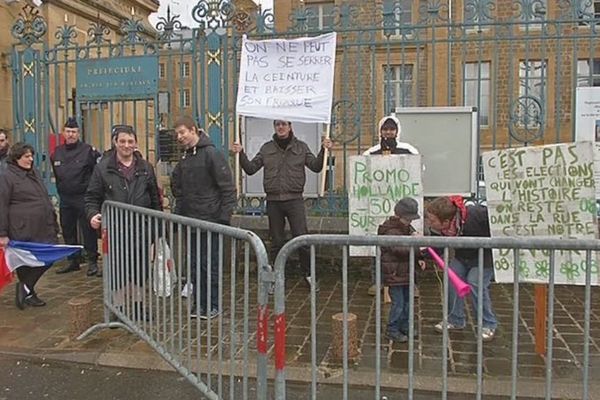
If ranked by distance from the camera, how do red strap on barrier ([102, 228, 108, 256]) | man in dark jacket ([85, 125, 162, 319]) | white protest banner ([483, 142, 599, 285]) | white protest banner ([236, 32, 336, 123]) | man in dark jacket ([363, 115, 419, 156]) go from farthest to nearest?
white protest banner ([236, 32, 336, 123]) < man in dark jacket ([363, 115, 419, 156]) < man in dark jacket ([85, 125, 162, 319]) < red strap on barrier ([102, 228, 108, 256]) < white protest banner ([483, 142, 599, 285])

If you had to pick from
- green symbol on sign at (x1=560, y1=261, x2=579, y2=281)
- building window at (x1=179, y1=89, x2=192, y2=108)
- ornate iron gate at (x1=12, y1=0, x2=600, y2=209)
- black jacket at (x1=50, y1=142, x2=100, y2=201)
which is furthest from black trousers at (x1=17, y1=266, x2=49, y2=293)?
green symbol on sign at (x1=560, y1=261, x2=579, y2=281)

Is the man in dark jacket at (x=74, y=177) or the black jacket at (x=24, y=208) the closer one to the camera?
the black jacket at (x=24, y=208)

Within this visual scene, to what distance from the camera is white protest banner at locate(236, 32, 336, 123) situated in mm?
6316

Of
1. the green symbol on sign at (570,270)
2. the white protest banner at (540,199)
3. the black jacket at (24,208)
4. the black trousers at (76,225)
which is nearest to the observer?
the green symbol on sign at (570,270)

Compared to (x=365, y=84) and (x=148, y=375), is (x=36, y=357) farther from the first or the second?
(x=365, y=84)

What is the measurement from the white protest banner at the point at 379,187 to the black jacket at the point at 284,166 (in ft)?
1.94

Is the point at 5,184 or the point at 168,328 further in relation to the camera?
the point at 5,184

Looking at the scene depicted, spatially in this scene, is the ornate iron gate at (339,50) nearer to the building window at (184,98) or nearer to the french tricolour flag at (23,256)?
the building window at (184,98)

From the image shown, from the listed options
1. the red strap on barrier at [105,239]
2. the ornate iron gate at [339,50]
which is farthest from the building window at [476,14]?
the red strap on barrier at [105,239]

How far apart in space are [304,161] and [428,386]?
9.75 feet

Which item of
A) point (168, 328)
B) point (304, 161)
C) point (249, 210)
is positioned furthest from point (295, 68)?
point (168, 328)

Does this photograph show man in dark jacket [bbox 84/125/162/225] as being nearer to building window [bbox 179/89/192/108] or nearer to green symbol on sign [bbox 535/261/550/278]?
building window [bbox 179/89/192/108]

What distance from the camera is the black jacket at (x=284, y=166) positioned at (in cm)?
641

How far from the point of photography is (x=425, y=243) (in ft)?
9.69
